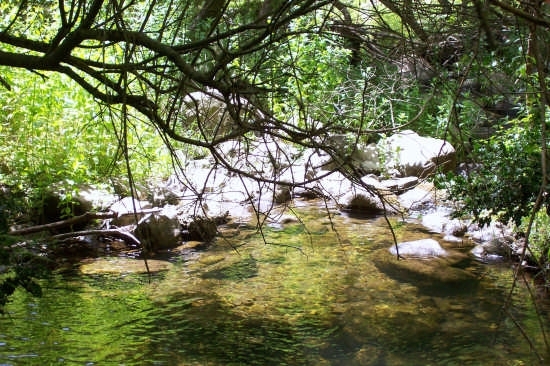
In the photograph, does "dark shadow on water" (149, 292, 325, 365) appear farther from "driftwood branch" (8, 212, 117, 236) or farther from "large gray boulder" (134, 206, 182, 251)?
"large gray boulder" (134, 206, 182, 251)

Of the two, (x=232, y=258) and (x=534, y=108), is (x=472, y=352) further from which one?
(x=232, y=258)

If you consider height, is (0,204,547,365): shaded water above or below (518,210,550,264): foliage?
below

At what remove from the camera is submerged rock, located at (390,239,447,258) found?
6438mm

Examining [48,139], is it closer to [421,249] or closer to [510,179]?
[421,249]

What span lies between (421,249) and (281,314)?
7.62ft

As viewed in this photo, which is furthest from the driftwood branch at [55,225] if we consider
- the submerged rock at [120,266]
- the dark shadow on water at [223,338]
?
the submerged rock at [120,266]

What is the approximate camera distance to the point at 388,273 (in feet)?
19.2

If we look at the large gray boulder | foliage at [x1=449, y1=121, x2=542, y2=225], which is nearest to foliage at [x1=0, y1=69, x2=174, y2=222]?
the large gray boulder

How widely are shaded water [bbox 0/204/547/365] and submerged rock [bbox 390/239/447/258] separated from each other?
0.54 ft

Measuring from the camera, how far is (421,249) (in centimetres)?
651

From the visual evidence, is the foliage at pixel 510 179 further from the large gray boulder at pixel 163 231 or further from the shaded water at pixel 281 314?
the large gray boulder at pixel 163 231

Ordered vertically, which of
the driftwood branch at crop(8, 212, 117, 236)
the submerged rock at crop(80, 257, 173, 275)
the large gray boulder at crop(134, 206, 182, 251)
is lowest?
the submerged rock at crop(80, 257, 173, 275)

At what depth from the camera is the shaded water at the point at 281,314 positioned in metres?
4.01

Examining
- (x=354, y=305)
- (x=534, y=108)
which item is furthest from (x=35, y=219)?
(x=534, y=108)
